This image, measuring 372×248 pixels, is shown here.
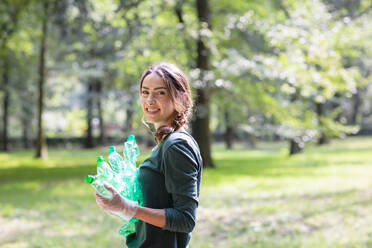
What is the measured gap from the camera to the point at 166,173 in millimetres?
1885

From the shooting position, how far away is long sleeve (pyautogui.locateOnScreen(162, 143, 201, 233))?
73.4 inches

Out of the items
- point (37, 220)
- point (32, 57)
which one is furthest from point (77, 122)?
point (37, 220)

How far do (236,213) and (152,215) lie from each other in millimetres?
6523

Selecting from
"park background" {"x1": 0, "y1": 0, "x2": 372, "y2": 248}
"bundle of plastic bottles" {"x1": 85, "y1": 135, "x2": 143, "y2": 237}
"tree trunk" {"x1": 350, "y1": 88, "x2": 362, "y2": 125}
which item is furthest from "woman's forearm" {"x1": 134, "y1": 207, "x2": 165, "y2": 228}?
"tree trunk" {"x1": 350, "y1": 88, "x2": 362, "y2": 125}

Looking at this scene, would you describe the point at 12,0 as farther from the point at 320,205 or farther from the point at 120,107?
the point at 320,205

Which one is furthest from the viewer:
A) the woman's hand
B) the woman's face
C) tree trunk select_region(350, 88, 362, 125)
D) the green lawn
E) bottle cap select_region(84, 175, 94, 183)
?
tree trunk select_region(350, 88, 362, 125)

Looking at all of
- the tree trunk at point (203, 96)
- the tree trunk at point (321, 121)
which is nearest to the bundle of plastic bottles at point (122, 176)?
the tree trunk at point (321, 121)

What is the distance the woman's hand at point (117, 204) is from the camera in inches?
70.2

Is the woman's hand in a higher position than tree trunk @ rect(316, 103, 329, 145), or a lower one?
higher

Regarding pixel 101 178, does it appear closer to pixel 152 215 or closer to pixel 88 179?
pixel 88 179

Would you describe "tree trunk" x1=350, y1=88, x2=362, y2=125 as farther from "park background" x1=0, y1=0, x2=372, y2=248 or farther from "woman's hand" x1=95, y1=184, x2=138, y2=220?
"woman's hand" x1=95, y1=184, x2=138, y2=220

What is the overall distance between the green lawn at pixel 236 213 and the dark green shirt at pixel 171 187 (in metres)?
4.08

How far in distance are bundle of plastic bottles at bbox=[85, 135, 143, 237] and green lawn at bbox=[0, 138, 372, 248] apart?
4119 millimetres

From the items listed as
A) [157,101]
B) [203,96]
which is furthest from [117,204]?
[203,96]
